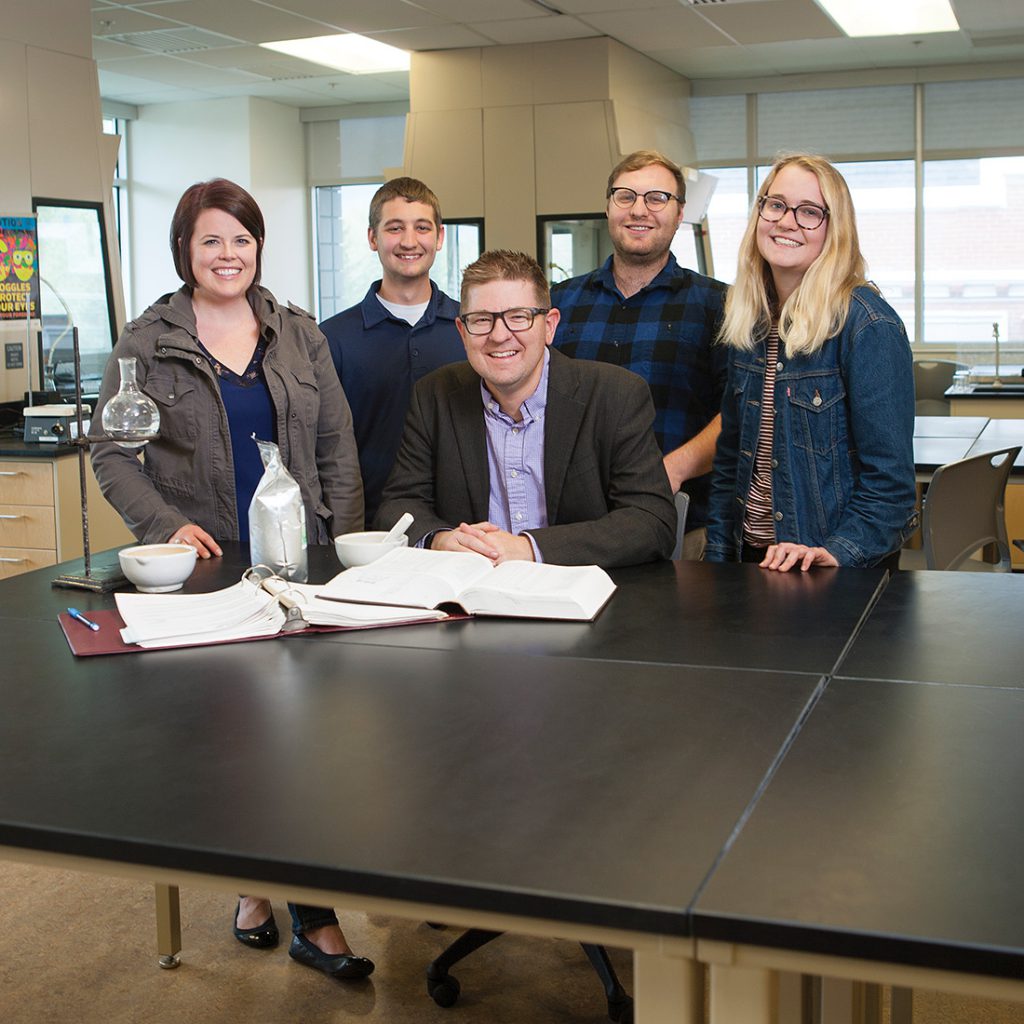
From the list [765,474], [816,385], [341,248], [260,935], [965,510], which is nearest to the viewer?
[816,385]

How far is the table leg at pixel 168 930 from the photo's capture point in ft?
8.55

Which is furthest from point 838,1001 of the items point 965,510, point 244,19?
point 244,19

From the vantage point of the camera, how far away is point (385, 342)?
3342 mm

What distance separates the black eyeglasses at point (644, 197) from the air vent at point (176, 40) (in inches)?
217

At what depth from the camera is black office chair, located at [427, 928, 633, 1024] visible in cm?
241

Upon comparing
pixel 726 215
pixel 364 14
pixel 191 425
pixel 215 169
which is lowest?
pixel 191 425

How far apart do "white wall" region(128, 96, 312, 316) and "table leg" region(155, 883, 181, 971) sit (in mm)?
8875

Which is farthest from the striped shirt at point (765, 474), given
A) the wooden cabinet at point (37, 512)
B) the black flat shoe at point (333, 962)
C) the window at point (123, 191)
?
the window at point (123, 191)

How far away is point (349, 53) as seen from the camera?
8.77 m

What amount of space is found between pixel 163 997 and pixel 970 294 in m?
9.48

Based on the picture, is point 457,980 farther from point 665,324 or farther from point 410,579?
point 665,324

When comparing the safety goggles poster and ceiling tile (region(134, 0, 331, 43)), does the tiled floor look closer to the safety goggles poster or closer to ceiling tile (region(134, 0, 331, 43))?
the safety goggles poster

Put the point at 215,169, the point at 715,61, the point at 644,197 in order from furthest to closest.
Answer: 1. the point at 215,169
2. the point at 715,61
3. the point at 644,197

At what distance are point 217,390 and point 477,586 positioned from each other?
974mm
